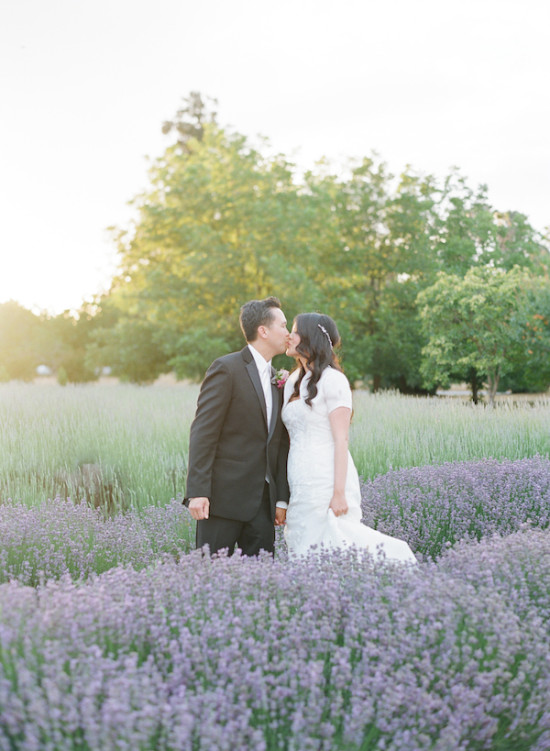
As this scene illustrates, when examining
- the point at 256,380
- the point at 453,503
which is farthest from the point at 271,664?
the point at 453,503

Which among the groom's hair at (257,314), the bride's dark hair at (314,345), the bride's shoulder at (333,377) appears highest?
the groom's hair at (257,314)

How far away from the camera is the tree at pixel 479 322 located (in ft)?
58.5

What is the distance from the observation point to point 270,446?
4059 millimetres

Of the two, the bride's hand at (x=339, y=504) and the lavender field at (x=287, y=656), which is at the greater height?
the bride's hand at (x=339, y=504)

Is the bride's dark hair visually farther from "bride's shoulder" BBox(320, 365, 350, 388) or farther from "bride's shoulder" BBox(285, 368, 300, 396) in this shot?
"bride's shoulder" BBox(285, 368, 300, 396)

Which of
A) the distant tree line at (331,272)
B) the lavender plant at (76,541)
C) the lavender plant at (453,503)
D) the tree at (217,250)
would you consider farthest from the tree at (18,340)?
the lavender plant at (453,503)

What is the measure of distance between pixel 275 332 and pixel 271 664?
2144 mm

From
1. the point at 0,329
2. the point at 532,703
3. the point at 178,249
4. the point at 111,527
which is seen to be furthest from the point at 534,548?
the point at 0,329

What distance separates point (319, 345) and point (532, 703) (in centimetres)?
216

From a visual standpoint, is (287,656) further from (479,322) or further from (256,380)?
(479,322)

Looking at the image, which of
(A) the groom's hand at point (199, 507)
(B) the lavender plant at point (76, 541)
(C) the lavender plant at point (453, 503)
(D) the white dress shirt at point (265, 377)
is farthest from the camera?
(C) the lavender plant at point (453, 503)

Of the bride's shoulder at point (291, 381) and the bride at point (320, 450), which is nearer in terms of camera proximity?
the bride at point (320, 450)

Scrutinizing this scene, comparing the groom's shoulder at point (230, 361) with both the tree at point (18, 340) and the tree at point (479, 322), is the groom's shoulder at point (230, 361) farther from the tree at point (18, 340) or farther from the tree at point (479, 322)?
the tree at point (18, 340)

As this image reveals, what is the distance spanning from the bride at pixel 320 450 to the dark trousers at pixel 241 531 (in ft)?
0.44
